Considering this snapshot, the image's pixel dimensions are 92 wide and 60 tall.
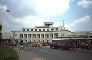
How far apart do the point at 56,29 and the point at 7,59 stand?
98583 mm

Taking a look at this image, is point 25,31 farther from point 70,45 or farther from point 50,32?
point 70,45

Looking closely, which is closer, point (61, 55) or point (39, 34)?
point (61, 55)

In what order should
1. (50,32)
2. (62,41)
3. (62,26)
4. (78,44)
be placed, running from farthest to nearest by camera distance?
(62,26) → (50,32) → (78,44) → (62,41)

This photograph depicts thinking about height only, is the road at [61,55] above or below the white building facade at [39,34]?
below

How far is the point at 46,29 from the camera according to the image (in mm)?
113812

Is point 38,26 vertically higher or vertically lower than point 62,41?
higher

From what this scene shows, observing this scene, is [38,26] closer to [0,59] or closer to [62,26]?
[62,26]

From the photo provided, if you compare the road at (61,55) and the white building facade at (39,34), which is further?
the white building facade at (39,34)

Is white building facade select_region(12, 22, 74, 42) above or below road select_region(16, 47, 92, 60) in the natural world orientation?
above

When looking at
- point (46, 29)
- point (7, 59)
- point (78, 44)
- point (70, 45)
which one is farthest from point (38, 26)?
point (7, 59)

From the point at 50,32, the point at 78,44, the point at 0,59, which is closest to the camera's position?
the point at 0,59

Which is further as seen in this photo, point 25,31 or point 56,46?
point 25,31

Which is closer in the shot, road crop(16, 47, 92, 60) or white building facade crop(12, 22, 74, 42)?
road crop(16, 47, 92, 60)

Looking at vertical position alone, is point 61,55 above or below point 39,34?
below
